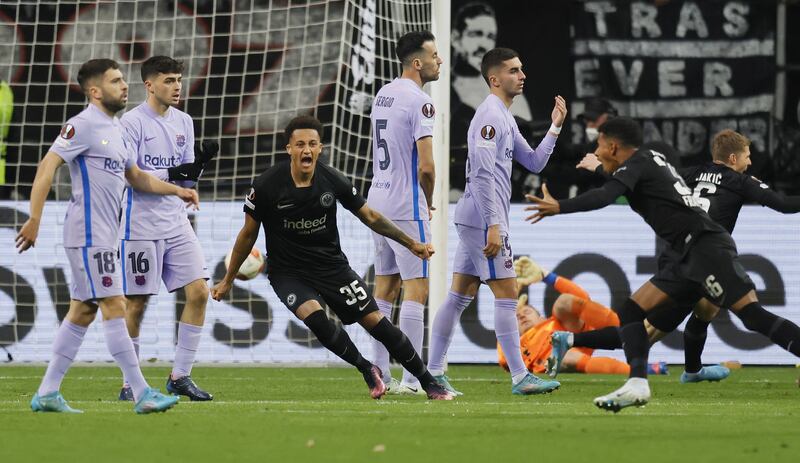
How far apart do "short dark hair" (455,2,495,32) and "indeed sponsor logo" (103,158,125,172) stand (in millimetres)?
7660

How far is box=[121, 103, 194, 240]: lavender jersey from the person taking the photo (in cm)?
938

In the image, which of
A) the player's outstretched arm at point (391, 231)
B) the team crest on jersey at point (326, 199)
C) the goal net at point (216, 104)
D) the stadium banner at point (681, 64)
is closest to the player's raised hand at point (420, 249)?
the player's outstretched arm at point (391, 231)

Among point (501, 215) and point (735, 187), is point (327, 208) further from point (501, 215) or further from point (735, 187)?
point (735, 187)

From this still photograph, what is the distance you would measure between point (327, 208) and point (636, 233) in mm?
5040

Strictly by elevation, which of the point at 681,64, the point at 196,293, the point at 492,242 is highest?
the point at 681,64

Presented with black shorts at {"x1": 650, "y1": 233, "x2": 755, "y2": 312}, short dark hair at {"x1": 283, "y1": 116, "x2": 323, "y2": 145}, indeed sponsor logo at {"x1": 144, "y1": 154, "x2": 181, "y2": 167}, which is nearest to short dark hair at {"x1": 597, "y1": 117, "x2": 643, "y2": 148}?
black shorts at {"x1": 650, "y1": 233, "x2": 755, "y2": 312}

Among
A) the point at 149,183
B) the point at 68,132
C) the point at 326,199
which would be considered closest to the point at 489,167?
the point at 326,199

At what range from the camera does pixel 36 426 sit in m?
7.14

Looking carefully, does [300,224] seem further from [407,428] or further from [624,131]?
[407,428]

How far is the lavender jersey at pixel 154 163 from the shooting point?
9383 millimetres

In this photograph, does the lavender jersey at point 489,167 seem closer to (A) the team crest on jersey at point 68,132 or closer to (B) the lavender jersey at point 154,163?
(B) the lavender jersey at point 154,163

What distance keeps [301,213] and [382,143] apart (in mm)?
898

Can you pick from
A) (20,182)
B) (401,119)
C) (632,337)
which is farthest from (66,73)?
(632,337)

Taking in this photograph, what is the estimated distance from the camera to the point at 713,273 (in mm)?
7926
